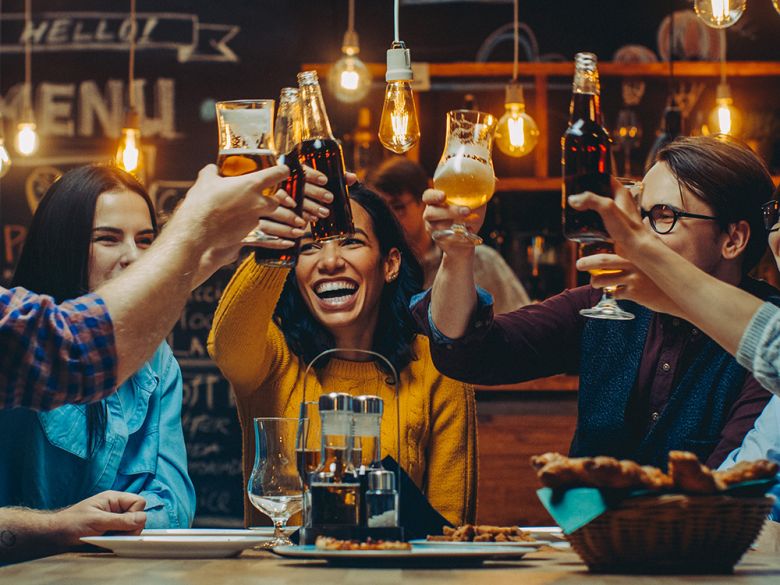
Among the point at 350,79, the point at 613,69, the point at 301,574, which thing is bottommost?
the point at 301,574

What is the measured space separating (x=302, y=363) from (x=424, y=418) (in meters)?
0.33

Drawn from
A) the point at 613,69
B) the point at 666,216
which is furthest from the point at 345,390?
the point at 613,69

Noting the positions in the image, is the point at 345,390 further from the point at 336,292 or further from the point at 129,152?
the point at 129,152

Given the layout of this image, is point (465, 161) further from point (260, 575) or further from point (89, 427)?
point (89, 427)

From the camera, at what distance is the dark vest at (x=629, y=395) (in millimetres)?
2334

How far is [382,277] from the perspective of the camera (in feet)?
9.59

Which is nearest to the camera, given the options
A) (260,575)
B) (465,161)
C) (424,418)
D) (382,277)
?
(260,575)

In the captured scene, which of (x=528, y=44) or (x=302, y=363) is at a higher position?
(x=528, y=44)

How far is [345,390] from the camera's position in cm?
275

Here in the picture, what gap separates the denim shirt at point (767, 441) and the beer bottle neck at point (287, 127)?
39.6 inches

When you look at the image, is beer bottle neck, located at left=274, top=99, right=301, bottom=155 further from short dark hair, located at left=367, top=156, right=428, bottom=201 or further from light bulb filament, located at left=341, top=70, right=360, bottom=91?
short dark hair, located at left=367, top=156, right=428, bottom=201

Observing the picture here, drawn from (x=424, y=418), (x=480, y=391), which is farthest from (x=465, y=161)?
(x=480, y=391)

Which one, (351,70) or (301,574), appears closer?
(301,574)

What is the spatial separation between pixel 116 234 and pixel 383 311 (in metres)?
0.73
